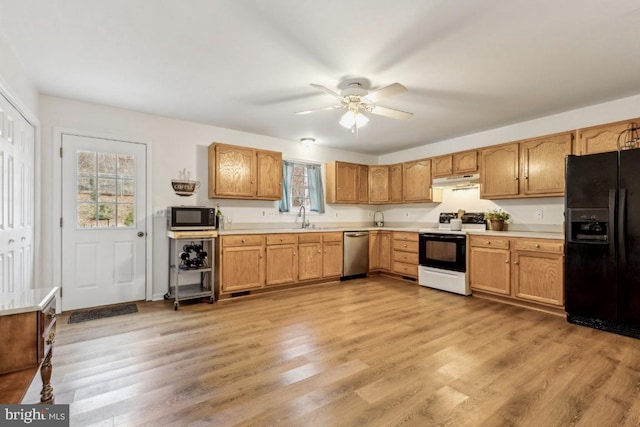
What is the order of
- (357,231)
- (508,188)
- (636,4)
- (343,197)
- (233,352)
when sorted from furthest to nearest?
(343,197) → (357,231) → (508,188) → (233,352) → (636,4)

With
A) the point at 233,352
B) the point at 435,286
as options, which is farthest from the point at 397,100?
the point at 233,352

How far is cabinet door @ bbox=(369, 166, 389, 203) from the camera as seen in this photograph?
239 inches

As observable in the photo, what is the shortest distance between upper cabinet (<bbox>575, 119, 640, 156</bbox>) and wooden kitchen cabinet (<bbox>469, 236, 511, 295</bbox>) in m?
1.33

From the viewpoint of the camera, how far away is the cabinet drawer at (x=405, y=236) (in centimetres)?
505

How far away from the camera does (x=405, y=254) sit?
5203mm

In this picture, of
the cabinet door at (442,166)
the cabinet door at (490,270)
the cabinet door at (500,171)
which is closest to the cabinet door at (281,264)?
the cabinet door at (490,270)

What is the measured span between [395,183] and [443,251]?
6.02 feet

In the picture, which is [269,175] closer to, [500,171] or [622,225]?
[500,171]

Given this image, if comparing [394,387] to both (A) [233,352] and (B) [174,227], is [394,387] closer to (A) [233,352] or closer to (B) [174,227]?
(A) [233,352]

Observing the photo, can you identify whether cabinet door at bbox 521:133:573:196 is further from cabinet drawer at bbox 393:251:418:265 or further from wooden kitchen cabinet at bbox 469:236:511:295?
cabinet drawer at bbox 393:251:418:265

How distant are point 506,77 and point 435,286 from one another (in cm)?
294

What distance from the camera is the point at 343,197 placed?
18.9 ft

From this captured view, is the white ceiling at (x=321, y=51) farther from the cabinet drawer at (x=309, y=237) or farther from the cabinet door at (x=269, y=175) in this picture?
the cabinet drawer at (x=309, y=237)

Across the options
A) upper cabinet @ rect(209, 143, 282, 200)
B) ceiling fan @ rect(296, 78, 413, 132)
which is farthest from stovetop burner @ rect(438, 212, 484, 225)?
upper cabinet @ rect(209, 143, 282, 200)
